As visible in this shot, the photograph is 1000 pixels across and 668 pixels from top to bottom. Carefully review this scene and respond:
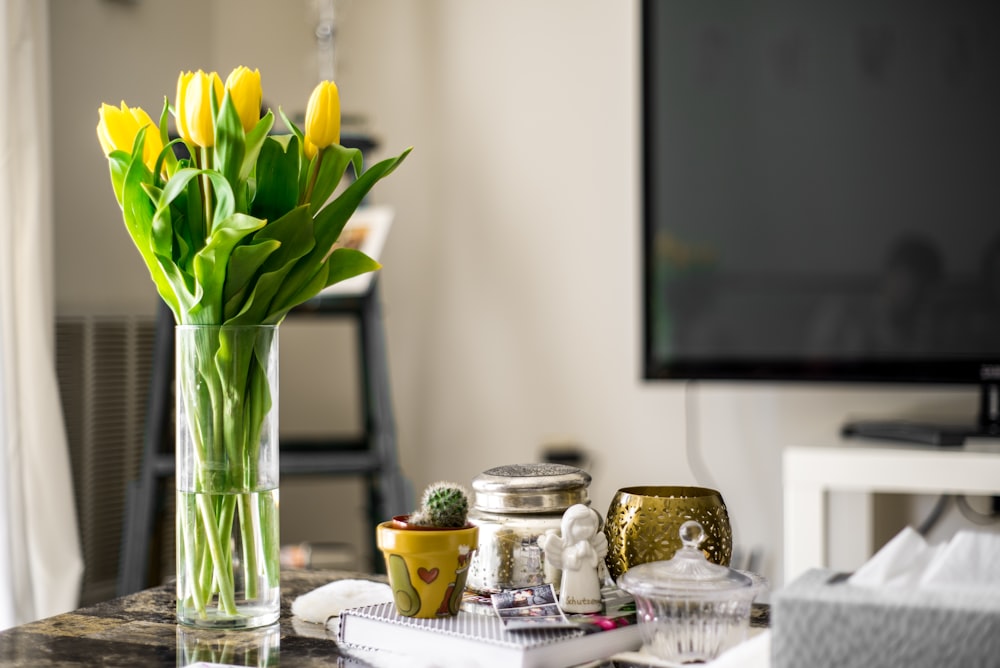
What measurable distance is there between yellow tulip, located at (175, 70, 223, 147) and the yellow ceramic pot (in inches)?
13.7

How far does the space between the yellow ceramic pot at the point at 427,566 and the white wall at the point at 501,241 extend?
1.63 metres

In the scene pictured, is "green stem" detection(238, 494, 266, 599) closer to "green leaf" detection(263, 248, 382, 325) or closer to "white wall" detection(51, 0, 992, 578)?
"green leaf" detection(263, 248, 382, 325)

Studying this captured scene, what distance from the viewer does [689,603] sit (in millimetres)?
782

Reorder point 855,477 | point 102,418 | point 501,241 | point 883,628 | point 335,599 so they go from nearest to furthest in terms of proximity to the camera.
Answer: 1. point 883,628
2. point 335,599
3. point 855,477
4. point 102,418
5. point 501,241

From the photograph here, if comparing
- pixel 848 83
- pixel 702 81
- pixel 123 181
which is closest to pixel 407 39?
pixel 702 81

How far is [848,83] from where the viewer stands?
2.13 meters

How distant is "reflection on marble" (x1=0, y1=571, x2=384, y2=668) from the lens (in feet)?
2.77

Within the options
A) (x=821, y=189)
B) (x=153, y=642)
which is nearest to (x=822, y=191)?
(x=821, y=189)

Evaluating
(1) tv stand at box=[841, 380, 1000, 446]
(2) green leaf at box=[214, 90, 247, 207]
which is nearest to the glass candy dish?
(2) green leaf at box=[214, 90, 247, 207]

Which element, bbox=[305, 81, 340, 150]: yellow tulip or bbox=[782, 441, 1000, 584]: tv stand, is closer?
bbox=[305, 81, 340, 150]: yellow tulip

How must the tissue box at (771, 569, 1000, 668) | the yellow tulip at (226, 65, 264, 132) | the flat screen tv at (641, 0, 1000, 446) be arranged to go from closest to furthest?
1. the tissue box at (771, 569, 1000, 668)
2. the yellow tulip at (226, 65, 264, 132)
3. the flat screen tv at (641, 0, 1000, 446)

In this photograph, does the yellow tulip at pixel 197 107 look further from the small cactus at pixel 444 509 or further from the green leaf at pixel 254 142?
the small cactus at pixel 444 509

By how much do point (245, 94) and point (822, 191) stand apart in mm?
1531

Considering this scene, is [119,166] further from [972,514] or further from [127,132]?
[972,514]
